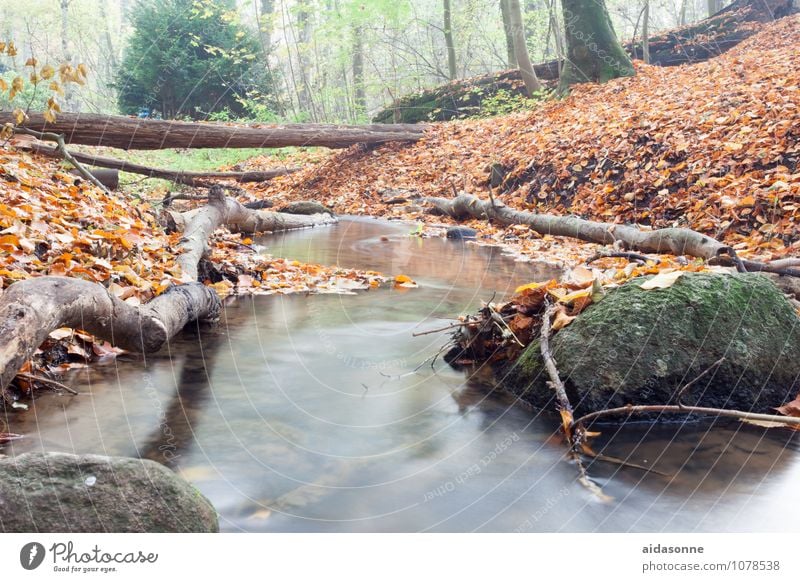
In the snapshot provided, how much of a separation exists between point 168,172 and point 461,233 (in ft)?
14.9

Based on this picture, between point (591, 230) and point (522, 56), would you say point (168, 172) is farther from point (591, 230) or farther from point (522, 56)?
point (522, 56)

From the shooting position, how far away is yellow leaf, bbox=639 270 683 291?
2956 millimetres

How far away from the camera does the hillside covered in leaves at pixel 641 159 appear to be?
20.8ft

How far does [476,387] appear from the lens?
3184 millimetres

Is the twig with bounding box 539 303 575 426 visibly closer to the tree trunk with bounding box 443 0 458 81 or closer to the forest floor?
the forest floor

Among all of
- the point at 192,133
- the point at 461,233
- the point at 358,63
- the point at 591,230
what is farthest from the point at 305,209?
the point at 358,63

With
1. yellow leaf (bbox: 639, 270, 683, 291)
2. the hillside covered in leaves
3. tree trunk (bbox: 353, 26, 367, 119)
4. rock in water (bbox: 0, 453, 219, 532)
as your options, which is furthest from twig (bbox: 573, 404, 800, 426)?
tree trunk (bbox: 353, 26, 367, 119)

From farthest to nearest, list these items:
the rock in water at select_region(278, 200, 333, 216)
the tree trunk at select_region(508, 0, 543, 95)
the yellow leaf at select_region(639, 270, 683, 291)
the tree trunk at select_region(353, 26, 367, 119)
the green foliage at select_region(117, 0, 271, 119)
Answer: the tree trunk at select_region(353, 26, 367, 119)
the green foliage at select_region(117, 0, 271, 119)
the tree trunk at select_region(508, 0, 543, 95)
the rock in water at select_region(278, 200, 333, 216)
the yellow leaf at select_region(639, 270, 683, 291)

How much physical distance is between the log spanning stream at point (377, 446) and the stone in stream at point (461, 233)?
4966 millimetres

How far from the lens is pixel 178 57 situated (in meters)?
16.2

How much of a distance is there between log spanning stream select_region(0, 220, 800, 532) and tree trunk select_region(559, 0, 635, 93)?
34.6 feet

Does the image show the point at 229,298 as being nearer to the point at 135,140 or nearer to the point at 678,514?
the point at 678,514

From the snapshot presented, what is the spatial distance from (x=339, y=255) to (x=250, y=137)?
5457 mm

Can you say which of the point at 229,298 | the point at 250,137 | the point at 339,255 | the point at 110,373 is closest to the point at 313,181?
the point at 250,137
